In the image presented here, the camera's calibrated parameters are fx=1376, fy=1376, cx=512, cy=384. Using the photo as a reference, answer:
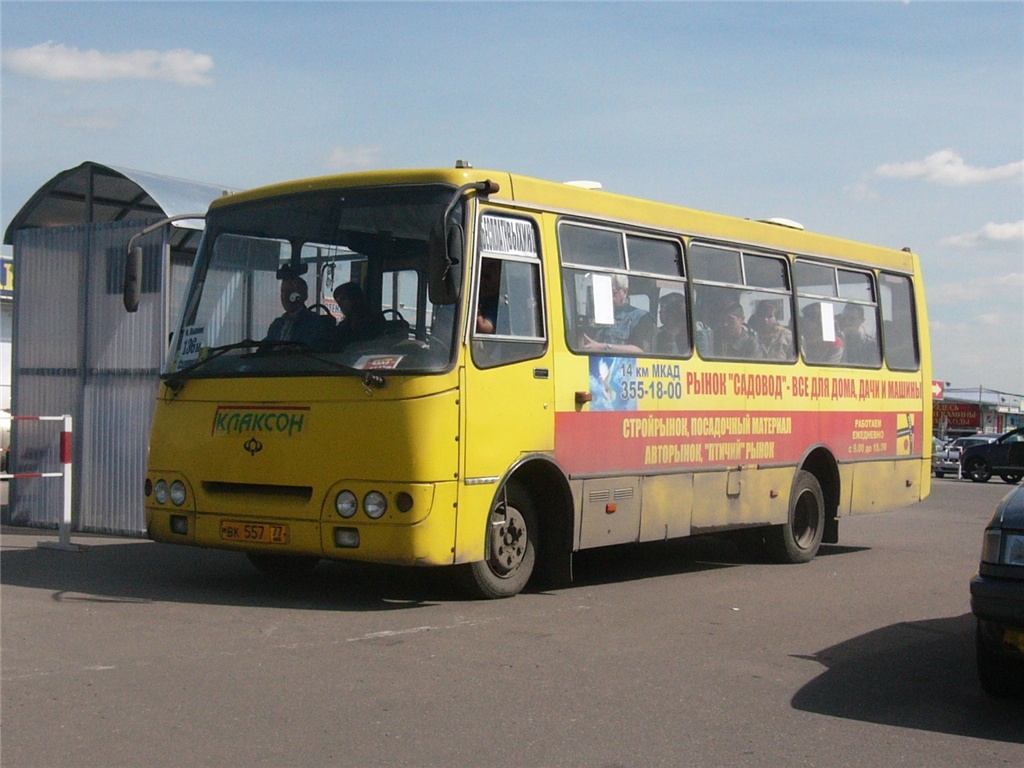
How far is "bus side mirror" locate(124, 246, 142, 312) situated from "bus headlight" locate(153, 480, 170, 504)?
4.50 ft

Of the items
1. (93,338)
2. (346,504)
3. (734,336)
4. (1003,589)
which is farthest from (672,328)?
(93,338)

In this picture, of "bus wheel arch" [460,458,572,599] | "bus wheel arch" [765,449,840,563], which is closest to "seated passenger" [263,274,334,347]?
"bus wheel arch" [460,458,572,599]

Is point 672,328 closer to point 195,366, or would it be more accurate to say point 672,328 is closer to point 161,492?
point 195,366

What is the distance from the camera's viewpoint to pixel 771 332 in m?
13.4

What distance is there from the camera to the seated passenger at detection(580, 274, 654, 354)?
36.1 feet

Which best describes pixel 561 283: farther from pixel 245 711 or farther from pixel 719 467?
pixel 245 711

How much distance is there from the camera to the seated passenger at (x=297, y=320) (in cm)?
973

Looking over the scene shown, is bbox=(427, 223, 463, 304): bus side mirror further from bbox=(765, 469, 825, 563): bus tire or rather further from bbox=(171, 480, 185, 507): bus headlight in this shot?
bbox=(765, 469, 825, 563): bus tire

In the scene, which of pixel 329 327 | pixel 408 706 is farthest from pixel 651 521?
pixel 408 706

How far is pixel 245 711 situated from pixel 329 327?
3.87m

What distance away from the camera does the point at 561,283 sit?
10.6m

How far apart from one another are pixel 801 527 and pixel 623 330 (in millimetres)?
3899

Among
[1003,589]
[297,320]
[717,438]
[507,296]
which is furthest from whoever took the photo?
[717,438]

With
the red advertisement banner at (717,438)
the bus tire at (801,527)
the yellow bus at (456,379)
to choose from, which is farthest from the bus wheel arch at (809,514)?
the yellow bus at (456,379)
